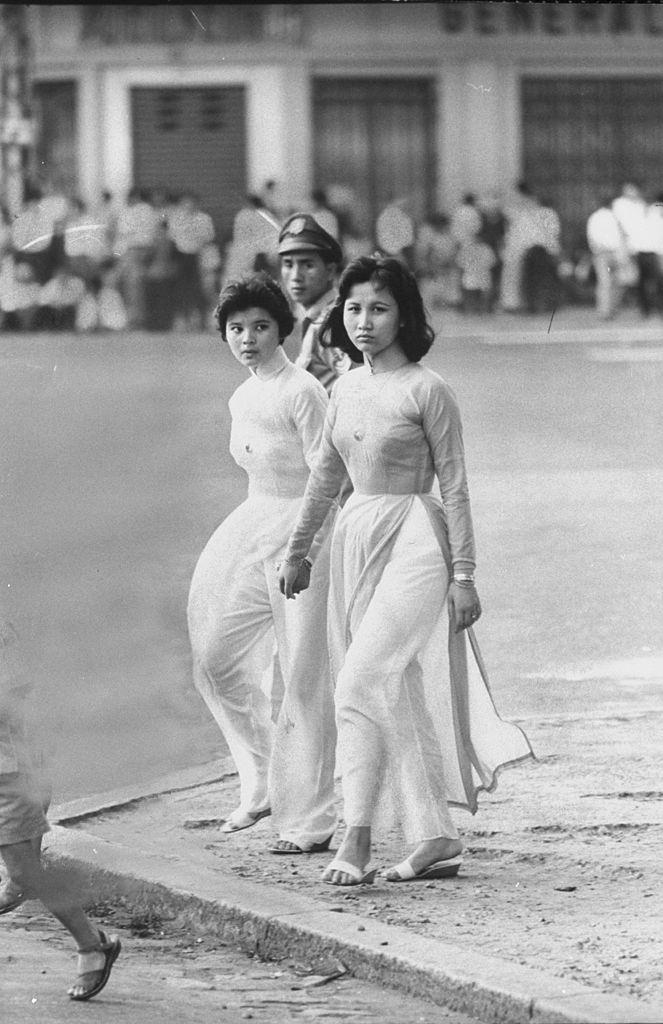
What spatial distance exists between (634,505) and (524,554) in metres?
1.86

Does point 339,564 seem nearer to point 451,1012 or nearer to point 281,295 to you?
point 281,295

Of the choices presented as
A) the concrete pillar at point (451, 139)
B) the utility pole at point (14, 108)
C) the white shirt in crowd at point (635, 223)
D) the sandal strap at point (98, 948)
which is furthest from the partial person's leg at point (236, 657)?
the concrete pillar at point (451, 139)

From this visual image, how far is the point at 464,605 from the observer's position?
18.3 ft

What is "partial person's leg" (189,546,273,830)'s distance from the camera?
6.30 meters

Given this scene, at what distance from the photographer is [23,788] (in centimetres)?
468

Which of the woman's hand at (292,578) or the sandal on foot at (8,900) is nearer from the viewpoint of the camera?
the sandal on foot at (8,900)

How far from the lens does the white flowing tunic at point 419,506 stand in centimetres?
561

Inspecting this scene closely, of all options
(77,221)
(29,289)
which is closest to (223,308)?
(77,221)

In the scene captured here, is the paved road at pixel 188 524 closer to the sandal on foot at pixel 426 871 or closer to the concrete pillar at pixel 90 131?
the sandal on foot at pixel 426 871

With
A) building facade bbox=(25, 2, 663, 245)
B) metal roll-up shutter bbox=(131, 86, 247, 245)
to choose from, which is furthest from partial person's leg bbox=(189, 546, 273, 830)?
metal roll-up shutter bbox=(131, 86, 247, 245)

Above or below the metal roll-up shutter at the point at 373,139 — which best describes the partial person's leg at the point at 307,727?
below

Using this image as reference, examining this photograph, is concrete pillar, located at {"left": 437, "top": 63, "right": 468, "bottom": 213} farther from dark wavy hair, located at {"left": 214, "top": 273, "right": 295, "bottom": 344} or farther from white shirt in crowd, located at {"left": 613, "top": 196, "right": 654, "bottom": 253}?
dark wavy hair, located at {"left": 214, "top": 273, "right": 295, "bottom": 344}

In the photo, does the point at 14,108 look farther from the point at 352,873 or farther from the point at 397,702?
the point at 352,873

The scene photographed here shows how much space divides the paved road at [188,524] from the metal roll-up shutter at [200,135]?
160 inches
